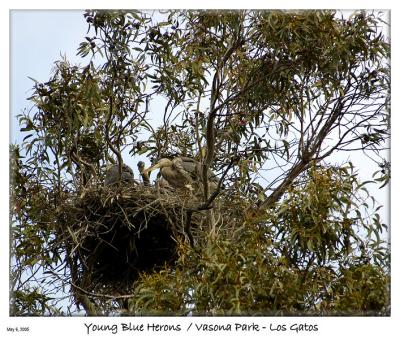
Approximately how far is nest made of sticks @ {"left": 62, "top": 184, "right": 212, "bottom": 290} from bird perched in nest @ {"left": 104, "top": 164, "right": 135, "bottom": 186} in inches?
7.8

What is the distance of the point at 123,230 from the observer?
12812mm

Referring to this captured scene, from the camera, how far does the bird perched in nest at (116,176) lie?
1291 cm

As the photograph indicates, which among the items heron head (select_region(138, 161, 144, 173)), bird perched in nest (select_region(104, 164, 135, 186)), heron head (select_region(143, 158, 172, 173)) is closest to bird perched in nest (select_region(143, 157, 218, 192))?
heron head (select_region(143, 158, 172, 173))

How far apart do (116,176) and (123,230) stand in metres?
0.62

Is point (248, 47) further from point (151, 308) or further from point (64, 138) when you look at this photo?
point (151, 308)

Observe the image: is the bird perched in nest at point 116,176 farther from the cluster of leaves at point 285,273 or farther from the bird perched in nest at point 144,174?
the cluster of leaves at point 285,273

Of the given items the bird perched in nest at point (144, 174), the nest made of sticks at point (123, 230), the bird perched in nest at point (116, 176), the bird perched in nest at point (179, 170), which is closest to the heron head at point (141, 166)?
the bird perched in nest at point (144, 174)

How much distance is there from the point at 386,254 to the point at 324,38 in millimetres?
3160

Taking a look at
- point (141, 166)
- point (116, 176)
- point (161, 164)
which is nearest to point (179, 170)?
point (161, 164)

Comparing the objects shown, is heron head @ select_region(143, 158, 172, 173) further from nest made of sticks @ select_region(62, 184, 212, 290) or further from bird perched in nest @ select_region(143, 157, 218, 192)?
nest made of sticks @ select_region(62, 184, 212, 290)

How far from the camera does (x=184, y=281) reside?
34.6ft

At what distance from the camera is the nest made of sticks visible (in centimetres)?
1245
